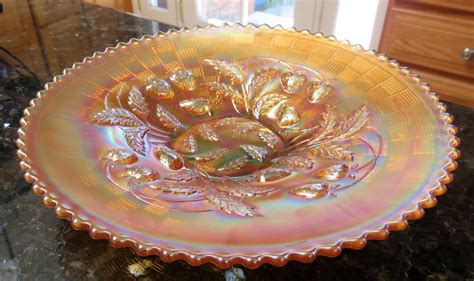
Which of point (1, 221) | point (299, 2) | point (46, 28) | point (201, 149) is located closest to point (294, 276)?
point (201, 149)

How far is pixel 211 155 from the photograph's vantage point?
2.28ft

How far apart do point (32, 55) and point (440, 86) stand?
51.5 inches

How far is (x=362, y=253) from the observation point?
0.56 meters

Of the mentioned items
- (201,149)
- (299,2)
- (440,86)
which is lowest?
(440,86)

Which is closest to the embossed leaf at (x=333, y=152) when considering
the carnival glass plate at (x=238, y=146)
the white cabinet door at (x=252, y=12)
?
the carnival glass plate at (x=238, y=146)

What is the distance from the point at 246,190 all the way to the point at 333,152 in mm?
163

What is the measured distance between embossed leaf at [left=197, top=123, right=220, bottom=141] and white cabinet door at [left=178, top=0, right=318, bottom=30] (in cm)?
130

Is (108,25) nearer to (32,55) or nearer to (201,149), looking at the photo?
(32,55)

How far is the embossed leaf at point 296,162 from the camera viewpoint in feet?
2.09

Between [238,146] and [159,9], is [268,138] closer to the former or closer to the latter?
[238,146]

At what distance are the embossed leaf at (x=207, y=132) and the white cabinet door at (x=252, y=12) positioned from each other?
1.30 m

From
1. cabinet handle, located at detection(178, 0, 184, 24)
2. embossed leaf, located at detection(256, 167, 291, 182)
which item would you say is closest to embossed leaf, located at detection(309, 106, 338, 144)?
embossed leaf, located at detection(256, 167, 291, 182)

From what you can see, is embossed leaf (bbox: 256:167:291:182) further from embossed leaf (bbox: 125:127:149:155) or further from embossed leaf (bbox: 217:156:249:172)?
embossed leaf (bbox: 125:127:149:155)

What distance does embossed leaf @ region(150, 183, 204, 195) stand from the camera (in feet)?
1.78
